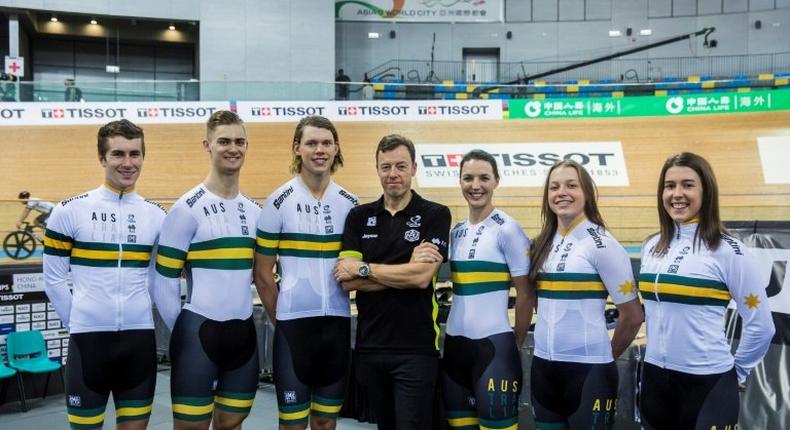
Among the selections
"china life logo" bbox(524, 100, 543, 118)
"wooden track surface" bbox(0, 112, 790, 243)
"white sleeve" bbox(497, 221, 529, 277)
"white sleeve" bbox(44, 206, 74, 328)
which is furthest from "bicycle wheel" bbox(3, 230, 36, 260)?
"china life logo" bbox(524, 100, 543, 118)

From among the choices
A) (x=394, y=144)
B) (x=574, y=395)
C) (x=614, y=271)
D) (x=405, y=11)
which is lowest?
(x=574, y=395)

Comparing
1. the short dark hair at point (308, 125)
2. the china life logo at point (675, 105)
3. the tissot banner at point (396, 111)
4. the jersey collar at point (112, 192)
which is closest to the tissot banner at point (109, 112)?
the tissot banner at point (396, 111)

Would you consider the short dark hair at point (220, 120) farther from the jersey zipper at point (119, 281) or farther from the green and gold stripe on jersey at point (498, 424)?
the green and gold stripe on jersey at point (498, 424)

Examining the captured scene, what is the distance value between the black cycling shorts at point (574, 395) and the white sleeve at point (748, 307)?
54 centimetres

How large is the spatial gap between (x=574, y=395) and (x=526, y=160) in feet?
43.8

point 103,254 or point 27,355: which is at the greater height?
point 103,254

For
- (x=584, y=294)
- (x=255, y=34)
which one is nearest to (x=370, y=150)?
(x=255, y=34)

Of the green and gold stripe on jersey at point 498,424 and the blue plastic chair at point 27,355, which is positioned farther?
the blue plastic chair at point 27,355

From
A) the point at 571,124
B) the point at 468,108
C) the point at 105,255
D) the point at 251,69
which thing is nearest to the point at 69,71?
the point at 251,69

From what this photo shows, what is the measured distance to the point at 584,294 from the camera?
9.68 ft

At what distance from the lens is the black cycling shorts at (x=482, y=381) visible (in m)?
3.01

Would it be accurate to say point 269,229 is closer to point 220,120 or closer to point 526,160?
point 220,120

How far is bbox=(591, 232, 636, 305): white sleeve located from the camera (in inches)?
116

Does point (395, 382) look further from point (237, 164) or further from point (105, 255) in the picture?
point (105, 255)
